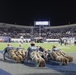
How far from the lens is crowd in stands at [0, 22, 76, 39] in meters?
46.0

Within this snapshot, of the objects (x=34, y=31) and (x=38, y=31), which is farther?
(x=38, y=31)

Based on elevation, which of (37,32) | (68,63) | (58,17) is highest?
(58,17)

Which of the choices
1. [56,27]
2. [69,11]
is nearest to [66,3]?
[69,11]

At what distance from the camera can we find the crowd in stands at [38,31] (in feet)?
151

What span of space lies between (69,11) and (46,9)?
4709mm

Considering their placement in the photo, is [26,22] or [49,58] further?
[26,22]

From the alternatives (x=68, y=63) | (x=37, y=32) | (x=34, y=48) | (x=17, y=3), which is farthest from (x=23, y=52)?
(x=17, y=3)

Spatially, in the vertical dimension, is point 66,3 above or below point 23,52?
above

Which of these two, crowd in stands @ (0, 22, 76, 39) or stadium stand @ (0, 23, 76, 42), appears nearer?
crowd in stands @ (0, 22, 76, 39)

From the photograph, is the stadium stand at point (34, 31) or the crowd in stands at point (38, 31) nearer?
the crowd in stands at point (38, 31)

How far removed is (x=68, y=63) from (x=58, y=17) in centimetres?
3621

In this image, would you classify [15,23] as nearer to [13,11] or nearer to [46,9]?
[13,11]

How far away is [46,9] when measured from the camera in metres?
49.4

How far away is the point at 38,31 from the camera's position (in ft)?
159
